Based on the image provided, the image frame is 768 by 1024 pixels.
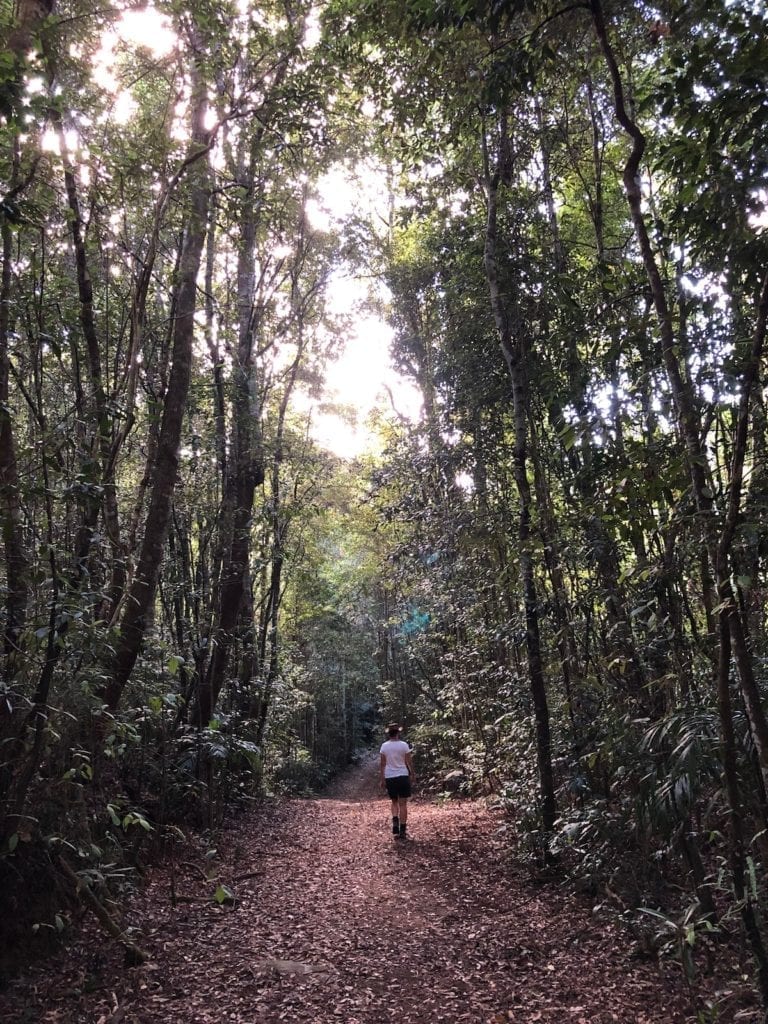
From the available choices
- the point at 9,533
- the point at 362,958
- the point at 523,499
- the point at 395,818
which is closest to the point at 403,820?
the point at 395,818

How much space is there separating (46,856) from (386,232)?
15639mm

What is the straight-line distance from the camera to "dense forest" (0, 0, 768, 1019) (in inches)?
134

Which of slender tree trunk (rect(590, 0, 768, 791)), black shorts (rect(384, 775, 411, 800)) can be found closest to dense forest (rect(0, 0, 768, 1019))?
slender tree trunk (rect(590, 0, 768, 791))

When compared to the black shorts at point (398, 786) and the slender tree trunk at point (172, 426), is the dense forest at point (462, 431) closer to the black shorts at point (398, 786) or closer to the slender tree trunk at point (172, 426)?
the slender tree trunk at point (172, 426)

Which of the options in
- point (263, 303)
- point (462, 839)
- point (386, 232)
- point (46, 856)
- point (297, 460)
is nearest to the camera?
point (46, 856)

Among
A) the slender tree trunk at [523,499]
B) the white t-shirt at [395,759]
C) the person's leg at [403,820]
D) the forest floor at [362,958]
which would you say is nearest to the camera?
the forest floor at [362,958]

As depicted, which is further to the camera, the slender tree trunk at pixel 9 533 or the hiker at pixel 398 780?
the hiker at pixel 398 780

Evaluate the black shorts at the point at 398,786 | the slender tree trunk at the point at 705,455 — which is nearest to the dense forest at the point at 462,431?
the slender tree trunk at the point at 705,455

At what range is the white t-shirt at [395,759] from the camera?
8747 millimetres

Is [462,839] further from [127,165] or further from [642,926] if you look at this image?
[127,165]

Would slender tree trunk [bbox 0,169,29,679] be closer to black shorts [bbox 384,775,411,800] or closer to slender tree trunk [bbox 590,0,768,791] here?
→ slender tree trunk [bbox 590,0,768,791]

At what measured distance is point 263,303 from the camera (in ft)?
38.8

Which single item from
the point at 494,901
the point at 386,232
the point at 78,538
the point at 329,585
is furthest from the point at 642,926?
the point at 329,585

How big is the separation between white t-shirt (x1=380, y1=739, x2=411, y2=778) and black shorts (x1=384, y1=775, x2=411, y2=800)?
0.06 m
